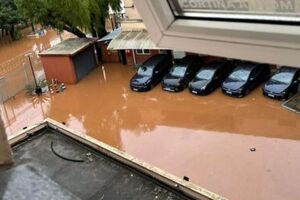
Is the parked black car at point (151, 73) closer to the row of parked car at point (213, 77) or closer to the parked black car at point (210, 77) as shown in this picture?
the row of parked car at point (213, 77)

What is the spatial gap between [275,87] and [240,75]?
1.37 metres

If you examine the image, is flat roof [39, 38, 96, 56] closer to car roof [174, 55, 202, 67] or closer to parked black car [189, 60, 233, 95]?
car roof [174, 55, 202, 67]

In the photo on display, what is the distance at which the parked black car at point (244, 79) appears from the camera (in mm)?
13445

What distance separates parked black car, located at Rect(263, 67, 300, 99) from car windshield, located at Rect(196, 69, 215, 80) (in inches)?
79.3

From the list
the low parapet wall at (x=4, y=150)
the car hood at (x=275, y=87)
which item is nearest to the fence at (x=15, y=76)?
the car hood at (x=275, y=87)

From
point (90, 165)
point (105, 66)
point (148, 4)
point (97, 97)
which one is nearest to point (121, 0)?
point (105, 66)

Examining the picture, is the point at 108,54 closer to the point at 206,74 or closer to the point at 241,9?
the point at 206,74

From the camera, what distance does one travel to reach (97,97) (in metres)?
15.6

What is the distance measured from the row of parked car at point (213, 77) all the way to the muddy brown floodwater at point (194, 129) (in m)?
0.32

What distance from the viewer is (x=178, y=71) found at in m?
15.1

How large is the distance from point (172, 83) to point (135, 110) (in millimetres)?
1825

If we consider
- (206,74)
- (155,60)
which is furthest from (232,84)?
(155,60)

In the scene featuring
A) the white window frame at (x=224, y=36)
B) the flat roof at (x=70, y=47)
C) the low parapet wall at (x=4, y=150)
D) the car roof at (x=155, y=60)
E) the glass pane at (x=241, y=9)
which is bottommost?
the car roof at (x=155, y=60)

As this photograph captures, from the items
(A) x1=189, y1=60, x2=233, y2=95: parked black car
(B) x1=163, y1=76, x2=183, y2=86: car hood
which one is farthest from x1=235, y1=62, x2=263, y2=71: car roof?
(B) x1=163, y1=76, x2=183, y2=86: car hood
